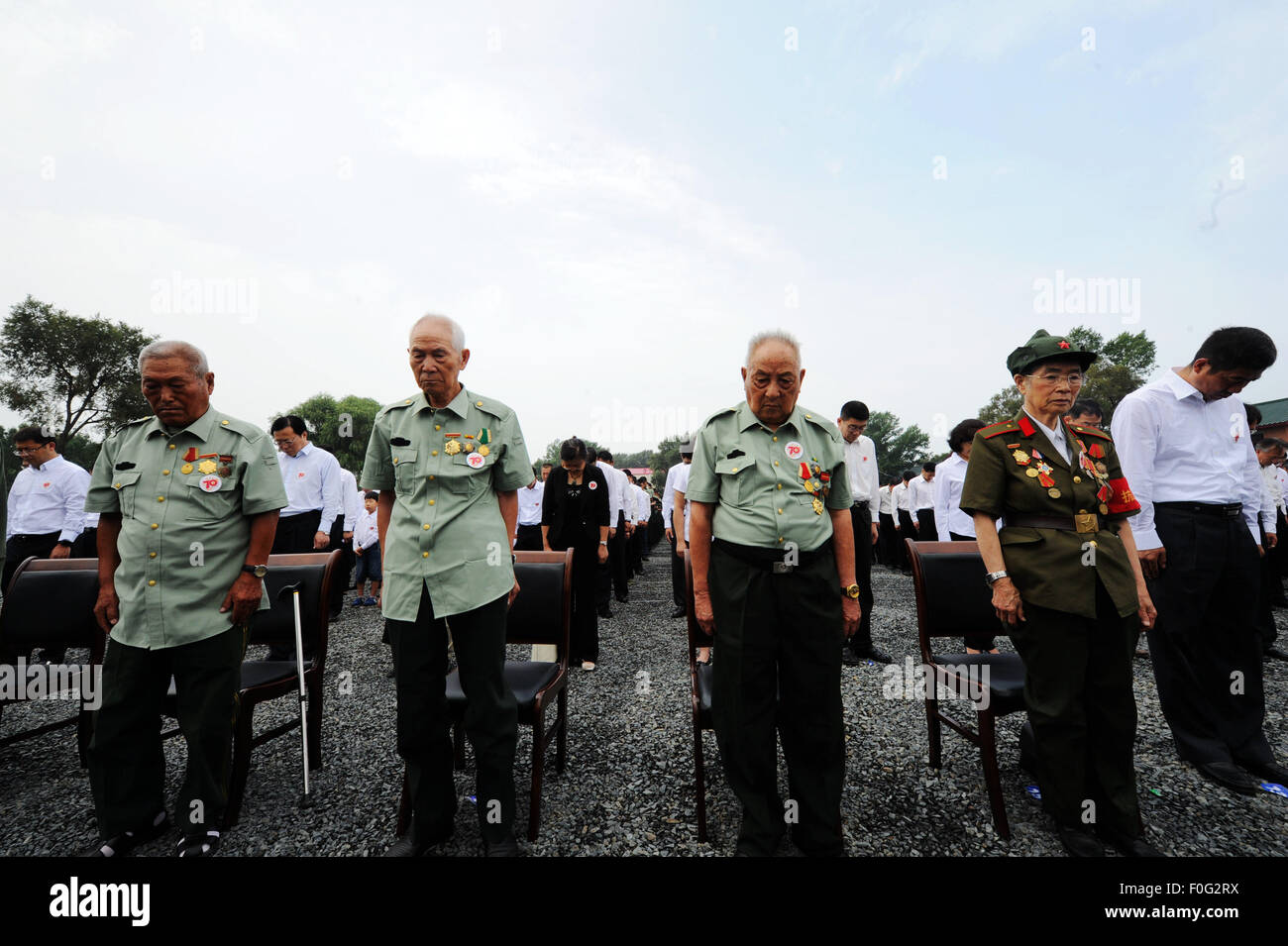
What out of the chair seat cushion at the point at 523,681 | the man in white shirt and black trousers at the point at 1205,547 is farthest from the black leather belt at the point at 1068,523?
the chair seat cushion at the point at 523,681

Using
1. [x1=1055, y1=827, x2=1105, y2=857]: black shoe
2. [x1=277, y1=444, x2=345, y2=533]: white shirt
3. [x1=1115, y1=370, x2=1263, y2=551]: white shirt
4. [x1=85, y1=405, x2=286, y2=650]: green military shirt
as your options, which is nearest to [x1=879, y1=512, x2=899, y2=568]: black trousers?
[x1=1115, y1=370, x2=1263, y2=551]: white shirt

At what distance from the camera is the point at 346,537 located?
7.95 metres

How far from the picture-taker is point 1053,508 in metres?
2.13

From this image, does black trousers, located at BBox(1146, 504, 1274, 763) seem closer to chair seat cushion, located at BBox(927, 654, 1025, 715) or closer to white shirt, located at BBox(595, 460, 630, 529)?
chair seat cushion, located at BBox(927, 654, 1025, 715)

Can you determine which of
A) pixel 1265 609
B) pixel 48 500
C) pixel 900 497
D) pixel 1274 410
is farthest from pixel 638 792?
pixel 1274 410

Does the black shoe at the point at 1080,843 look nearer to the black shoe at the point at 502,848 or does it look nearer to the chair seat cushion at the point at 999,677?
the chair seat cushion at the point at 999,677

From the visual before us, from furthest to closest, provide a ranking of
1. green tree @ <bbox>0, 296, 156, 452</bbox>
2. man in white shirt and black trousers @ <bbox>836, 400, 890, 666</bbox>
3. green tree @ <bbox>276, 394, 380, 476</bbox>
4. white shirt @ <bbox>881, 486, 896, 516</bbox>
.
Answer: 1. green tree @ <bbox>276, 394, 380, 476</bbox>
2. green tree @ <bbox>0, 296, 156, 452</bbox>
3. white shirt @ <bbox>881, 486, 896, 516</bbox>
4. man in white shirt and black trousers @ <bbox>836, 400, 890, 666</bbox>

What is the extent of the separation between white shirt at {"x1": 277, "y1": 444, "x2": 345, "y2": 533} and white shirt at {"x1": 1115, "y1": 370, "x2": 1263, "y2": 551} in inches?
231

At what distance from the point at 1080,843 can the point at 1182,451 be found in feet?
6.45

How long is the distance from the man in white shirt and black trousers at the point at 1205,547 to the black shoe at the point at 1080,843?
115cm

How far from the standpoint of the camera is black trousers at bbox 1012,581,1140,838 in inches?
81.7
